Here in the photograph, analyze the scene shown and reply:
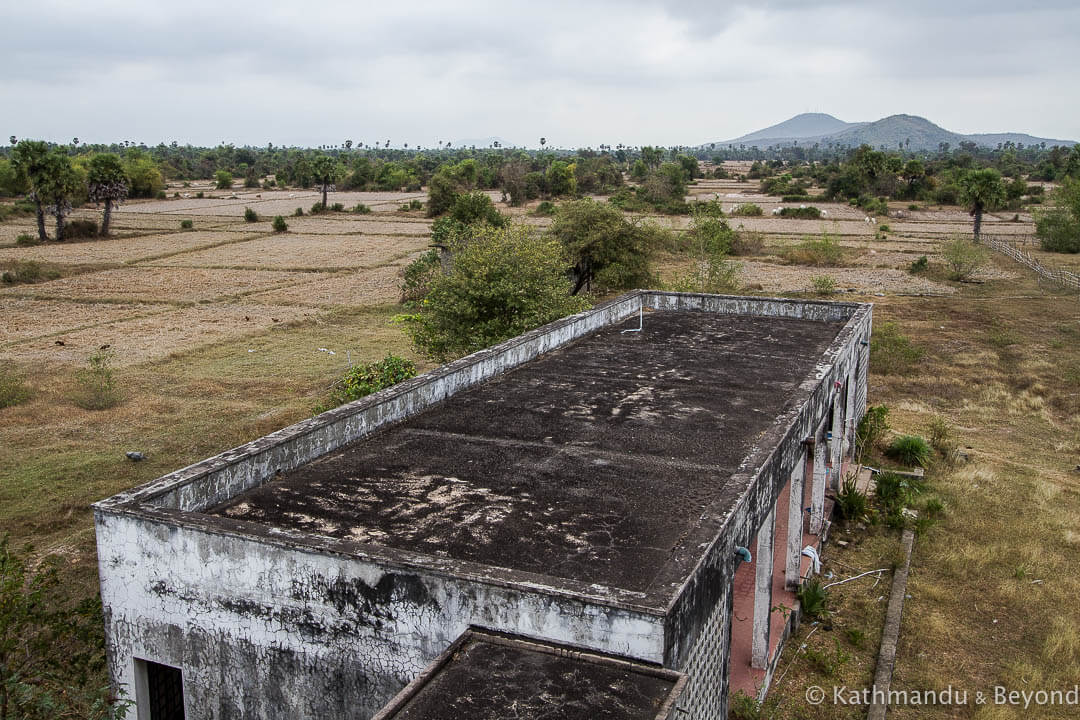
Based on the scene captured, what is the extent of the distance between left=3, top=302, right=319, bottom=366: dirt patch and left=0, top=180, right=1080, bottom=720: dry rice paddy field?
4.6 inches

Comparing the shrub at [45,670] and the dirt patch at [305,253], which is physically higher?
the dirt patch at [305,253]

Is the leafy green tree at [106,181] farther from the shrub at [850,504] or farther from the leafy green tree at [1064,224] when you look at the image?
the leafy green tree at [1064,224]

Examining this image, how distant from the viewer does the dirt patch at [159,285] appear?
33.7 metres

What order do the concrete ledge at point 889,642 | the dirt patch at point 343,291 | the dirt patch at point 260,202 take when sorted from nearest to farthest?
the concrete ledge at point 889,642, the dirt patch at point 343,291, the dirt patch at point 260,202

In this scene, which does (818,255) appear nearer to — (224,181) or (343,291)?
(343,291)

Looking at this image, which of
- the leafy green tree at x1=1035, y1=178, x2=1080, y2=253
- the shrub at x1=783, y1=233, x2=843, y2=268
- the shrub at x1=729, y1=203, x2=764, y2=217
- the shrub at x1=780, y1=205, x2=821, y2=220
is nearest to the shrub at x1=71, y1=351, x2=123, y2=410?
the shrub at x1=783, y1=233, x2=843, y2=268

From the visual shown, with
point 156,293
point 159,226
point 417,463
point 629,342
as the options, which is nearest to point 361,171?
point 159,226

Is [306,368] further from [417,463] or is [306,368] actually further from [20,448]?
[417,463]

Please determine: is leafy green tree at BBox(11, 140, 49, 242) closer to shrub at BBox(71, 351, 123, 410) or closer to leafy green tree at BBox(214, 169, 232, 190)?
shrub at BBox(71, 351, 123, 410)

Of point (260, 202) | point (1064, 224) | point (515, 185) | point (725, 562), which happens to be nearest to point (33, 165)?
point (260, 202)

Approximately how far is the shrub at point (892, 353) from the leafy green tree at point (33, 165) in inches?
1616

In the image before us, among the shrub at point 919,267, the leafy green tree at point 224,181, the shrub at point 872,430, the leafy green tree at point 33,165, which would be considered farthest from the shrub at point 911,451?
the leafy green tree at point 224,181

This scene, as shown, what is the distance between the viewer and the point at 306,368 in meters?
22.5

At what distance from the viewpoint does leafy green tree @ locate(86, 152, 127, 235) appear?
5028 centimetres
